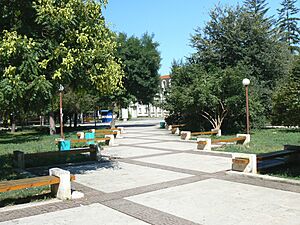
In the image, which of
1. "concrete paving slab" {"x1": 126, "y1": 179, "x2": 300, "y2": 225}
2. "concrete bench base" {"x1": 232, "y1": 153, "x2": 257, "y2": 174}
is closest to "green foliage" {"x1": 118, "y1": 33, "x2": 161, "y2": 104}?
"concrete bench base" {"x1": 232, "y1": 153, "x2": 257, "y2": 174}

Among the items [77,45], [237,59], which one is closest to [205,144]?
[77,45]

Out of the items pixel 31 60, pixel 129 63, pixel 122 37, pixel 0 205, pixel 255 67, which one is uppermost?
pixel 122 37

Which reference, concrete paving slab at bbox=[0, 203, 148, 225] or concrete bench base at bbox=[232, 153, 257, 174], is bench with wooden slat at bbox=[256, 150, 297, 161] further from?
concrete paving slab at bbox=[0, 203, 148, 225]

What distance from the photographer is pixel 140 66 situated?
112 feet

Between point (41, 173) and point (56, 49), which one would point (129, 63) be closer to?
point (41, 173)

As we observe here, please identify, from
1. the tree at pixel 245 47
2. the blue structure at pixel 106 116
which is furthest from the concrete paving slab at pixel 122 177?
the blue structure at pixel 106 116

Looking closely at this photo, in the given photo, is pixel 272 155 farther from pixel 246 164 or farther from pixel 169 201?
pixel 169 201

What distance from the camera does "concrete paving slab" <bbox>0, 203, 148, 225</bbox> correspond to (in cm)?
529

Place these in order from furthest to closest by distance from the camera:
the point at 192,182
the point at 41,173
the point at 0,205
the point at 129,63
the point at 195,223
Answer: the point at 129,63
the point at 41,173
the point at 192,182
the point at 0,205
the point at 195,223

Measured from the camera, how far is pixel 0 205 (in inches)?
256

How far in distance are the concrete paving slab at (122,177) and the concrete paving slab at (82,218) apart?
4.92 feet

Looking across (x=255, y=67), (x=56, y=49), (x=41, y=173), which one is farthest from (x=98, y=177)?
(x=255, y=67)

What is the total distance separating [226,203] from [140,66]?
29.0 meters

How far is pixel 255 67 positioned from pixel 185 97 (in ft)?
21.6
